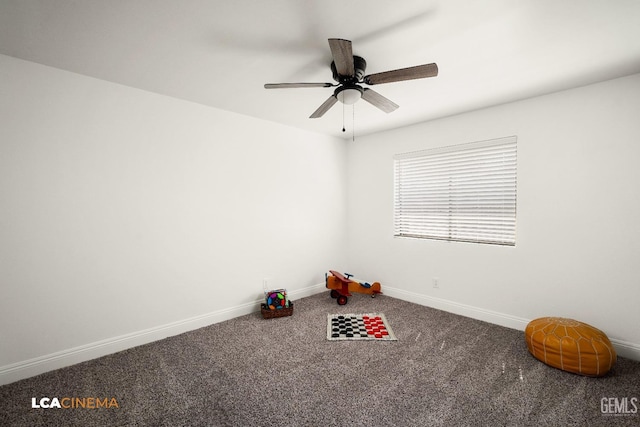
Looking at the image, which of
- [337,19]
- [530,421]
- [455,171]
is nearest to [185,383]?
[530,421]

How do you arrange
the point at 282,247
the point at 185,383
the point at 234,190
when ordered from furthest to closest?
the point at 282,247 → the point at 234,190 → the point at 185,383

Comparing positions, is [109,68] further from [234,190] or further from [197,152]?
[234,190]

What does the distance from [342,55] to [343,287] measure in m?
2.93

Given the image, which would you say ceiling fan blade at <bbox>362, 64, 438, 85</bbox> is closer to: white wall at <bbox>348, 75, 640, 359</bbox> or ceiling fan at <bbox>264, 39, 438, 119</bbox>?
ceiling fan at <bbox>264, 39, 438, 119</bbox>

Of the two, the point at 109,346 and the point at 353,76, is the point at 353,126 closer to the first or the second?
the point at 353,76

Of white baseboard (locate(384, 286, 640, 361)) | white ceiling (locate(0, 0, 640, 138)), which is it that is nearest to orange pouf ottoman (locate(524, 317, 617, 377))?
white baseboard (locate(384, 286, 640, 361))

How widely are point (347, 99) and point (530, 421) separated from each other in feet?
7.97

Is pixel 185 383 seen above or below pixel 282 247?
below

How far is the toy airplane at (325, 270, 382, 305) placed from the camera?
12.4 feet

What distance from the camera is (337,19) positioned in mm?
1674

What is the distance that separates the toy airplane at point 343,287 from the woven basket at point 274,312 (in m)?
0.71

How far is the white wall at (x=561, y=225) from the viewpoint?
7.88ft

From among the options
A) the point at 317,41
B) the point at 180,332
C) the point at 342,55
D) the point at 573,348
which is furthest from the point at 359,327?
the point at 317,41

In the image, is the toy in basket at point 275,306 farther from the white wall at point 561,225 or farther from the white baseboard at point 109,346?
the white wall at point 561,225
